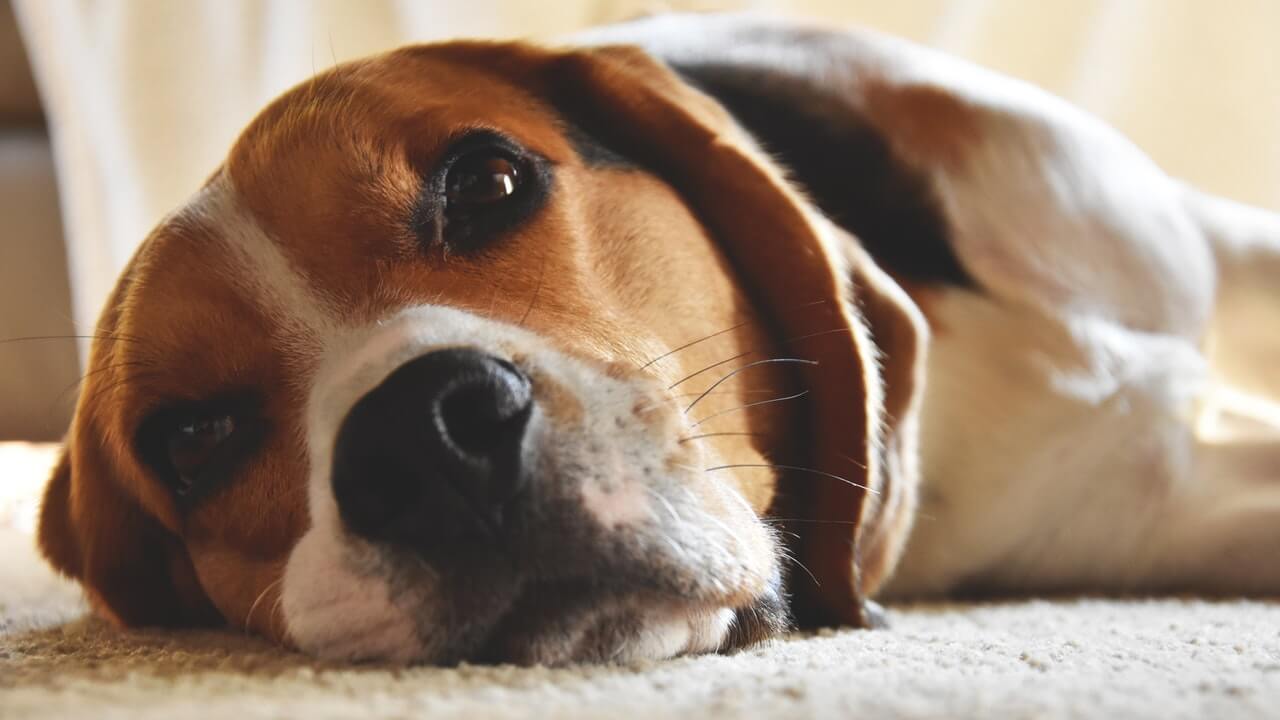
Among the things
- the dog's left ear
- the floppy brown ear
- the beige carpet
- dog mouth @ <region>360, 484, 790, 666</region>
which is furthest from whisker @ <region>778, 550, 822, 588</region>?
the floppy brown ear

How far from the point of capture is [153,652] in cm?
131

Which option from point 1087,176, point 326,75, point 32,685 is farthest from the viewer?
point 1087,176

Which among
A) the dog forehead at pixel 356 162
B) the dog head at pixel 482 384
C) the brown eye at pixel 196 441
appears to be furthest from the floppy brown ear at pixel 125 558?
the dog forehead at pixel 356 162

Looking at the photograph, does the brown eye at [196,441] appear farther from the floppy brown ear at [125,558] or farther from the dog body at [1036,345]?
the dog body at [1036,345]

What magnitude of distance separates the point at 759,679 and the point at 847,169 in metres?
1.28

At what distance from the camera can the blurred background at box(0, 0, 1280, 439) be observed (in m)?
3.56

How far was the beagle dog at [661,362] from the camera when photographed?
3.79ft

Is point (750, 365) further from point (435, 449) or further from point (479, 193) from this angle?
point (435, 449)

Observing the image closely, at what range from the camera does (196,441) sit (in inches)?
62.6

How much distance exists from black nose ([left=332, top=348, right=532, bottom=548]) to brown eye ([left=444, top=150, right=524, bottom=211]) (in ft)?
1.44

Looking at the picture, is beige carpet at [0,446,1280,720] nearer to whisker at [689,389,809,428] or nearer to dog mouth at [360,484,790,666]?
dog mouth at [360,484,790,666]

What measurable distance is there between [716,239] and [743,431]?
35cm

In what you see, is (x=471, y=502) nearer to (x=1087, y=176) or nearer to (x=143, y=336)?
(x=143, y=336)

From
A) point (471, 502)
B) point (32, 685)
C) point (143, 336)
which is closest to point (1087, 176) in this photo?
point (471, 502)
